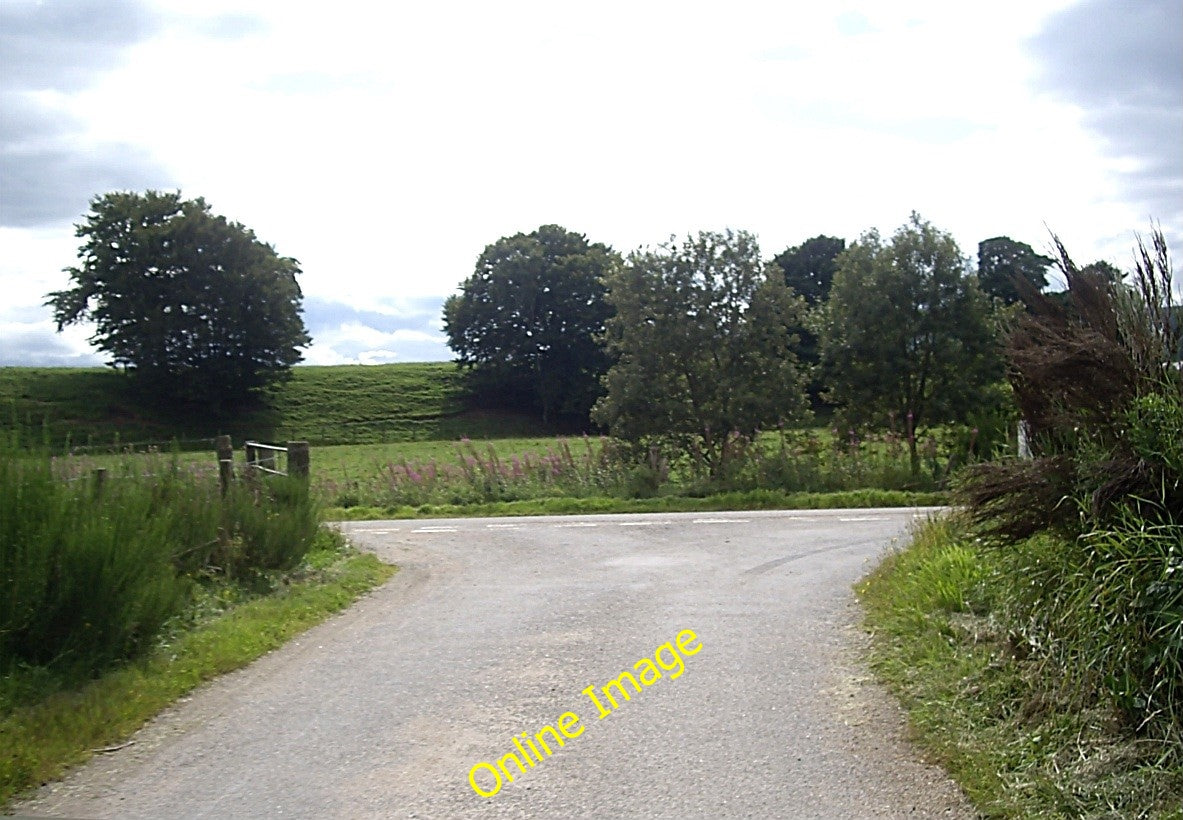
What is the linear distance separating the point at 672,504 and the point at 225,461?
1076 cm

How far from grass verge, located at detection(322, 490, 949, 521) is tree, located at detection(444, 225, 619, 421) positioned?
1781 inches

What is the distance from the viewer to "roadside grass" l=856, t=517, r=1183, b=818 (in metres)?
4.93

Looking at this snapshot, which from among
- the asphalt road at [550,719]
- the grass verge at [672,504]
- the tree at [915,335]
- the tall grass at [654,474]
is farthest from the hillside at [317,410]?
the asphalt road at [550,719]

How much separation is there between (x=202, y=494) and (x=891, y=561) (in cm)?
711

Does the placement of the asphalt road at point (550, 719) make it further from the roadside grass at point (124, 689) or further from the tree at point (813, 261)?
the tree at point (813, 261)

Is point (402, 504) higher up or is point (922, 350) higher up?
point (922, 350)

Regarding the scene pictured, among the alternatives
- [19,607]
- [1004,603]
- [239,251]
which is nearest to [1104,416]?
[1004,603]

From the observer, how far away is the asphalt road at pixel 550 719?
18.1 ft

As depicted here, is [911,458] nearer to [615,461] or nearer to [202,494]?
[615,461]

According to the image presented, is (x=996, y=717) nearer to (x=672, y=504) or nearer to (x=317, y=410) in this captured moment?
(x=672, y=504)

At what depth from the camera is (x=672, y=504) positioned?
21.9m

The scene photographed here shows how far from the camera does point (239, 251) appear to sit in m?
65.2

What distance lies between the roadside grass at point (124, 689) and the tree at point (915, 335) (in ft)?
72.2

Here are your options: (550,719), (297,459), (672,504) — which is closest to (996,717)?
(550,719)
